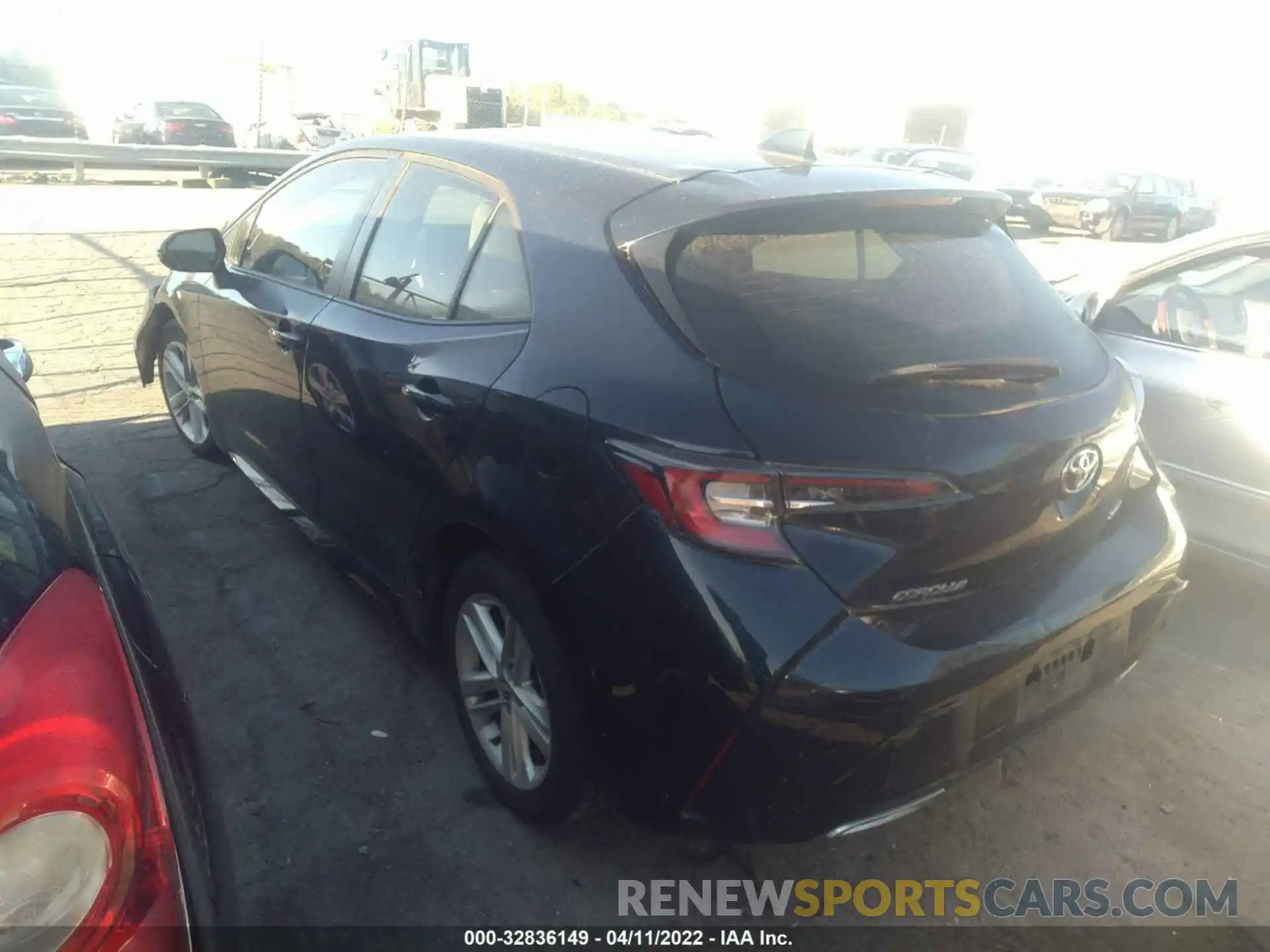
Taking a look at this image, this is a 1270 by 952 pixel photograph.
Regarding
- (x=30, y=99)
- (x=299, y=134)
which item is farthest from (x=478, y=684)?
(x=299, y=134)

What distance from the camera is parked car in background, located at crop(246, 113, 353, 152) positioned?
22516 mm

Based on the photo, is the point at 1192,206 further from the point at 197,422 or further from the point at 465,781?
the point at 465,781

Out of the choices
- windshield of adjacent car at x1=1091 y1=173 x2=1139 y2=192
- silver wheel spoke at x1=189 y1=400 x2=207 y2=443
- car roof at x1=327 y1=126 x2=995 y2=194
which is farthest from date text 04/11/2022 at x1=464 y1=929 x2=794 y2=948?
windshield of adjacent car at x1=1091 y1=173 x2=1139 y2=192

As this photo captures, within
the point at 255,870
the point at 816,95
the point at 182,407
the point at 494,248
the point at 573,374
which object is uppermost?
the point at 816,95

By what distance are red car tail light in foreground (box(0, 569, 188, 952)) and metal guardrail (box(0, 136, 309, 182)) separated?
14.7 metres

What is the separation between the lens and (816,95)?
32938mm

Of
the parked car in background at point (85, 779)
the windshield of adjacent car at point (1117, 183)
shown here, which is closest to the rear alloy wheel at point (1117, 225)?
the windshield of adjacent car at point (1117, 183)

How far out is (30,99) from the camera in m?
17.7

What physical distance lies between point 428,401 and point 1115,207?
20552 mm

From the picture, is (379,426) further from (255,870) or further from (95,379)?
(95,379)

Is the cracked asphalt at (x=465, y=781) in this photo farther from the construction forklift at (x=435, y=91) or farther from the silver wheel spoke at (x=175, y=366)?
the construction forklift at (x=435, y=91)

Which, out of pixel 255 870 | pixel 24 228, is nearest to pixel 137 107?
pixel 24 228

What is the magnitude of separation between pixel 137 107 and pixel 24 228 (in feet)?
35.9

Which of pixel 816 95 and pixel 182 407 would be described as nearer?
pixel 182 407
